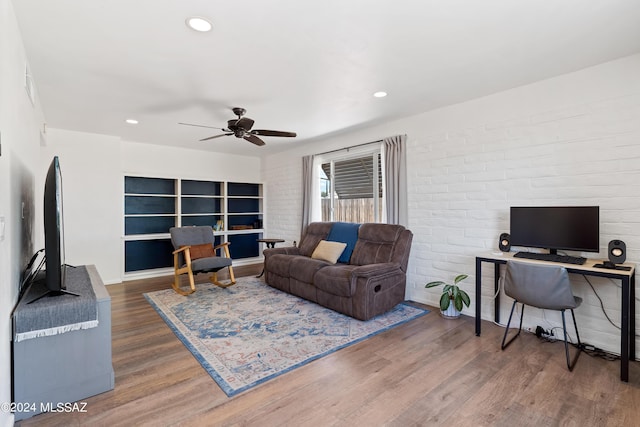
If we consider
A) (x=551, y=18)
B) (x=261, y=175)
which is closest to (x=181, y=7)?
(x=551, y=18)

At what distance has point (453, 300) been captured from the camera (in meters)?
3.28

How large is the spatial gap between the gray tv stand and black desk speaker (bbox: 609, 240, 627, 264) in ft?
12.0

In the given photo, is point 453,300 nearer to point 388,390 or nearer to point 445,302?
point 445,302

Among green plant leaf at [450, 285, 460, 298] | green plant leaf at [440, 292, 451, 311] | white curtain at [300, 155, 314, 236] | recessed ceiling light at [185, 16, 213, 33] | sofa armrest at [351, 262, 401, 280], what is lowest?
green plant leaf at [440, 292, 451, 311]

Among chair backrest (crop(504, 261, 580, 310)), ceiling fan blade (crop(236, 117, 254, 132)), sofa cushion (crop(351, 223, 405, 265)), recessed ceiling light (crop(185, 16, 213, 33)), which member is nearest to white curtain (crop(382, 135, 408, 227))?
sofa cushion (crop(351, 223, 405, 265))

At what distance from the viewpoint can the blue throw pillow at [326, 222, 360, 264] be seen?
4.20 meters

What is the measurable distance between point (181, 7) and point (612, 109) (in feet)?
11.0

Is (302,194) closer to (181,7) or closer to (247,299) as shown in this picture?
(247,299)

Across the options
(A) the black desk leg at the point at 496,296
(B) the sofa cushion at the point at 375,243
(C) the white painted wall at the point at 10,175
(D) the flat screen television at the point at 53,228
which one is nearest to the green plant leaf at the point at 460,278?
(A) the black desk leg at the point at 496,296

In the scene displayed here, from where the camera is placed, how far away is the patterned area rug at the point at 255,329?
90.7 inches

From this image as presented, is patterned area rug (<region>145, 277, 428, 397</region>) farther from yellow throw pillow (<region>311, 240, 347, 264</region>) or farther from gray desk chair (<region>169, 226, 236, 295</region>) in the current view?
yellow throw pillow (<region>311, 240, 347, 264</region>)

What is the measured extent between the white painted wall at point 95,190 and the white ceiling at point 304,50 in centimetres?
94

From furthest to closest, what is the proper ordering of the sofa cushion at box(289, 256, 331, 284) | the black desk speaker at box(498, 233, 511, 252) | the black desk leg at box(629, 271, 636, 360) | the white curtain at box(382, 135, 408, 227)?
the white curtain at box(382, 135, 408, 227) → the sofa cushion at box(289, 256, 331, 284) → the black desk speaker at box(498, 233, 511, 252) → the black desk leg at box(629, 271, 636, 360)

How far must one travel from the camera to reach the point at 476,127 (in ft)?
11.0
